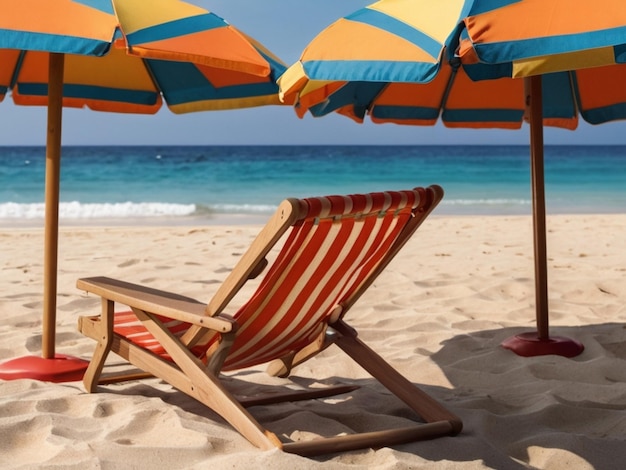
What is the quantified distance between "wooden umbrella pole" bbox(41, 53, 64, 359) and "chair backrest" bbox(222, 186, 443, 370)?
40.2 inches

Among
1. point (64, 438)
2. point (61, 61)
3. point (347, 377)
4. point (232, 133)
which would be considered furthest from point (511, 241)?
point (232, 133)

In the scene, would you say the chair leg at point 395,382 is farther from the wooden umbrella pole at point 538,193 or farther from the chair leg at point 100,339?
the wooden umbrella pole at point 538,193

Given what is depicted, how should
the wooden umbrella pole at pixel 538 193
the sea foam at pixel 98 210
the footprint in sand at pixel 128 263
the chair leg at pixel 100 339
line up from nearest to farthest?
the chair leg at pixel 100 339 → the wooden umbrella pole at pixel 538 193 → the footprint in sand at pixel 128 263 → the sea foam at pixel 98 210

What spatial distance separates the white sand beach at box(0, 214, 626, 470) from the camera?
8.52 feet

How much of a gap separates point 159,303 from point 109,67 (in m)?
2.19

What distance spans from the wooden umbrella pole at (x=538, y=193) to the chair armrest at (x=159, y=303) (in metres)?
1.87

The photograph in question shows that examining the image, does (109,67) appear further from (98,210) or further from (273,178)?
(273,178)

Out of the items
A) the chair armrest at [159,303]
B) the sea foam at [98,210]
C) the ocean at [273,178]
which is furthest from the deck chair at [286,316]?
the sea foam at [98,210]

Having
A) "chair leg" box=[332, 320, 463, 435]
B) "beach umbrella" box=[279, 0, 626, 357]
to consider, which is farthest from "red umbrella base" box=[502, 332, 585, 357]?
"chair leg" box=[332, 320, 463, 435]

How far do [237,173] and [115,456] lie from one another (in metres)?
27.1

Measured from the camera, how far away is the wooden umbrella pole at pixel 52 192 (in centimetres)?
357

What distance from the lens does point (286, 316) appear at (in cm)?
288

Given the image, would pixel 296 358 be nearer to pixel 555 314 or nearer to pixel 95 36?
pixel 95 36

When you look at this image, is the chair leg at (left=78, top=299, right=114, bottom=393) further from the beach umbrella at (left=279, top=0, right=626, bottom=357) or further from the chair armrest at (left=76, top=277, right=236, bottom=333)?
the beach umbrella at (left=279, top=0, right=626, bottom=357)
